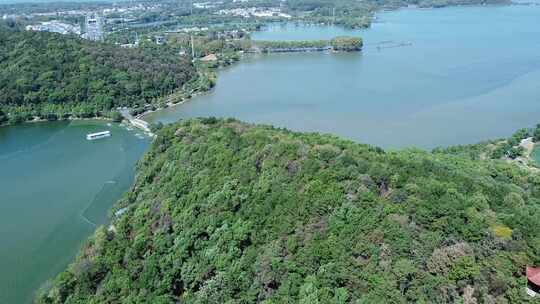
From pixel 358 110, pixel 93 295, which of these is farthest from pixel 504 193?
pixel 358 110

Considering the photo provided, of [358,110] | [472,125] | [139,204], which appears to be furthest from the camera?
[358,110]

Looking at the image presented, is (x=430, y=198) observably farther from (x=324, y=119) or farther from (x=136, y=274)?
(x=324, y=119)

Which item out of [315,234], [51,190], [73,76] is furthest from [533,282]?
[73,76]

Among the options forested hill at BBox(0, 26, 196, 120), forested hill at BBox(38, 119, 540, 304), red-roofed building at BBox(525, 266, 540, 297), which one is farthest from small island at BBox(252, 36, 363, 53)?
red-roofed building at BBox(525, 266, 540, 297)

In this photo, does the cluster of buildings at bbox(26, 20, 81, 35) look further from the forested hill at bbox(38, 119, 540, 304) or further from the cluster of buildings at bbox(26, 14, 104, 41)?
the forested hill at bbox(38, 119, 540, 304)

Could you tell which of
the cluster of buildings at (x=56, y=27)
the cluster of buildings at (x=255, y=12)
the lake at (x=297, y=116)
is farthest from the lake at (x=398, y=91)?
the cluster of buildings at (x=255, y=12)

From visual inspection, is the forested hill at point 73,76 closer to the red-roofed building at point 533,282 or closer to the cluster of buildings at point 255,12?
the red-roofed building at point 533,282

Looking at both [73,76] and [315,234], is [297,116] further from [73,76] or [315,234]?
[73,76]
